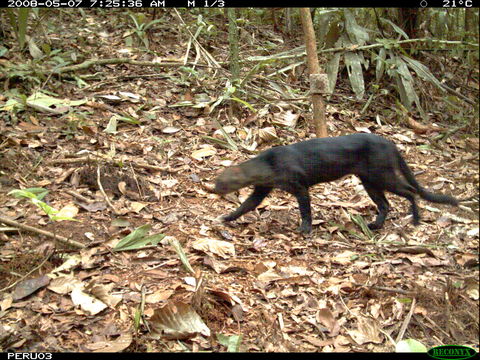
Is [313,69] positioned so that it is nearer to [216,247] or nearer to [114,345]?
[216,247]

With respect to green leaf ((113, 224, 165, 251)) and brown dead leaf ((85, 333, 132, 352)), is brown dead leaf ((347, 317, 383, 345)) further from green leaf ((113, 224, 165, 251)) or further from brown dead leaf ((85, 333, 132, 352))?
green leaf ((113, 224, 165, 251))

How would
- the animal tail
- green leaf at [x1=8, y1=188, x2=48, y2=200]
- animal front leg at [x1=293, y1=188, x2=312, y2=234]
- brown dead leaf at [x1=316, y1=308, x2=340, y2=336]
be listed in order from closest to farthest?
brown dead leaf at [x1=316, y1=308, x2=340, y2=336]
green leaf at [x1=8, y1=188, x2=48, y2=200]
the animal tail
animal front leg at [x1=293, y1=188, x2=312, y2=234]

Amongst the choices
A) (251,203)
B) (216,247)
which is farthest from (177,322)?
(251,203)

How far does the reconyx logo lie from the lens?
8.64ft

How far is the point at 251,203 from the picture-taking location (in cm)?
504

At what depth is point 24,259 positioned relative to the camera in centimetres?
405

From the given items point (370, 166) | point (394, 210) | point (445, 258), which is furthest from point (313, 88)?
point (445, 258)

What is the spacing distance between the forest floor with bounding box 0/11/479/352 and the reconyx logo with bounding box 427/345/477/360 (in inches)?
9.8

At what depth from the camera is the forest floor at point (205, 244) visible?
331cm

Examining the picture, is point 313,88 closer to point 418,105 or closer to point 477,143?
point 418,105

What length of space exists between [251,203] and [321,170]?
29.8 inches

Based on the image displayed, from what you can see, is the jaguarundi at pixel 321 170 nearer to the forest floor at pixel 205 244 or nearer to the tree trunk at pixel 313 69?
the forest floor at pixel 205 244

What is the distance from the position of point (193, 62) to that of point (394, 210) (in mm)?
3711

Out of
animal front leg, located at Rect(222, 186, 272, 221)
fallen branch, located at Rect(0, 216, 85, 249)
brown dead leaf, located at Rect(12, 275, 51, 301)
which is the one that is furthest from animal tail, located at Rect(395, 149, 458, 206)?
brown dead leaf, located at Rect(12, 275, 51, 301)
